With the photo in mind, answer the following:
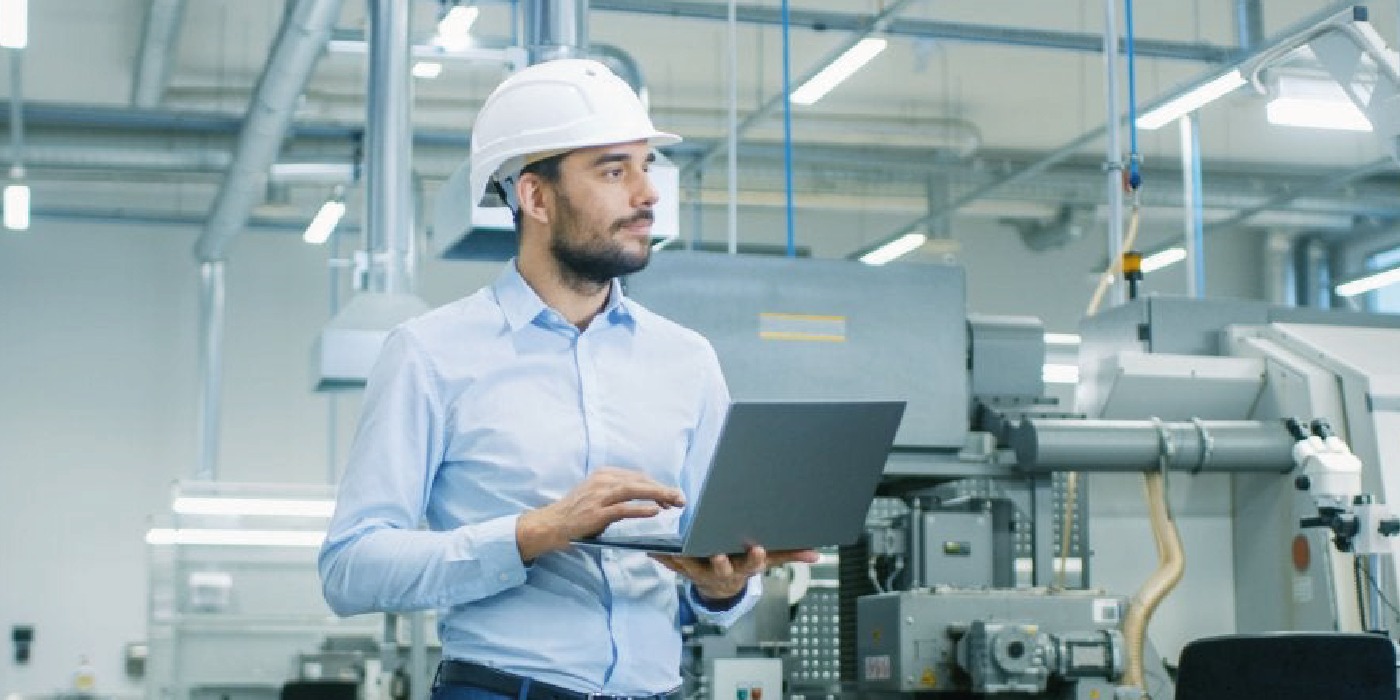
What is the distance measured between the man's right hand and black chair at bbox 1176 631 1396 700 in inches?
62.0

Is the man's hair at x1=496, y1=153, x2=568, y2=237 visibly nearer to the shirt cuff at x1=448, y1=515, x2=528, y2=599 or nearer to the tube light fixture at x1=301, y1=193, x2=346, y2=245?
the shirt cuff at x1=448, y1=515, x2=528, y2=599

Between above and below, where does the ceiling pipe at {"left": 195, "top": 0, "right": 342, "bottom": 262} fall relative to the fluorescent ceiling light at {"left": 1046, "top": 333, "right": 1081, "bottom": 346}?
above

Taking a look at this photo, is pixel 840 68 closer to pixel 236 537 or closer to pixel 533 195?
pixel 236 537

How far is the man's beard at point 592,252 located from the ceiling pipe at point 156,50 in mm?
7165

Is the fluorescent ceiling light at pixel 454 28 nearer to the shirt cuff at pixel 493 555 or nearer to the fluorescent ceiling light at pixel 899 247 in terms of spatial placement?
the fluorescent ceiling light at pixel 899 247

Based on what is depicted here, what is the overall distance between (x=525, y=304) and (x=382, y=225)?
12.6 ft

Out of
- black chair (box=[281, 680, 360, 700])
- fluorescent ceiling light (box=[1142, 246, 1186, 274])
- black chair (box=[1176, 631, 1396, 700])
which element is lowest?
black chair (box=[281, 680, 360, 700])

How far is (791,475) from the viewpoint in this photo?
1.67 m

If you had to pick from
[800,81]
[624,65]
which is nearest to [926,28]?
[800,81]

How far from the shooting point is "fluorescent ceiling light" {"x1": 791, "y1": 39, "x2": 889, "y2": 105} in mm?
7629

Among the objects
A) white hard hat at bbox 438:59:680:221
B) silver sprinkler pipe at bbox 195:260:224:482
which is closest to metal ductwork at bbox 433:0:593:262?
white hard hat at bbox 438:59:680:221

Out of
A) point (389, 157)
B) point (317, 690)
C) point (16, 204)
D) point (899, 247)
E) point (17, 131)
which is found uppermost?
point (17, 131)

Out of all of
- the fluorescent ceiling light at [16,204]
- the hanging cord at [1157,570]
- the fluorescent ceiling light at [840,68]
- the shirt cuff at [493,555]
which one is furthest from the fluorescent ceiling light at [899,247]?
the shirt cuff at [493,555]

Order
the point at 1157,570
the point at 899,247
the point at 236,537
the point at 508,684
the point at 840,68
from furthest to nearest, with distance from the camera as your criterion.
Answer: the point at 899,247 < the point at 840,68 < the point at 236,537 < the point at 1157,570 < the point at 508,684
